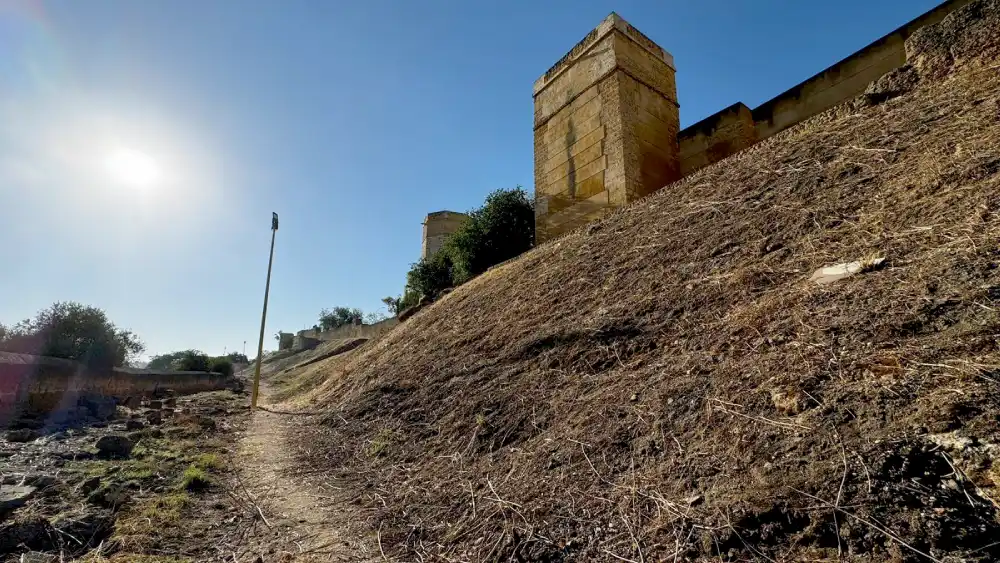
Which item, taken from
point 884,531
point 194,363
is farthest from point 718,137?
point 194,363

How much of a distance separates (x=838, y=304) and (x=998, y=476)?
1517 millimetres

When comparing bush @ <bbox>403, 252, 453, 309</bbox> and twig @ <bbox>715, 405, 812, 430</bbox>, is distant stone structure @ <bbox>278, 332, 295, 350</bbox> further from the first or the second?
twig @ <bbox>715, 405, 812, 430</bbox>

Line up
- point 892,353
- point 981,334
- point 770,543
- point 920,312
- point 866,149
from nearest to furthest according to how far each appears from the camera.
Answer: point 770,543
point 981,334
point 892,353
point 920,312
point 866,149

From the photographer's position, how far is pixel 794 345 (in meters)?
2.75

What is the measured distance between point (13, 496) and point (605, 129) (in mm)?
10855

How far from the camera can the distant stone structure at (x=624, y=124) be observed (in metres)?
9.50

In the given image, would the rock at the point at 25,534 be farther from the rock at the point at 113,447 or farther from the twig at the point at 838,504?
the twig at the point at 838,504

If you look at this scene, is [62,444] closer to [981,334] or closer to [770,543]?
[770,543]

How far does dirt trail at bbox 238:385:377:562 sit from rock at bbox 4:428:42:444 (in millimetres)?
3334

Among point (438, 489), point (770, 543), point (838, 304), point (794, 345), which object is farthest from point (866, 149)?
point (438, 489)

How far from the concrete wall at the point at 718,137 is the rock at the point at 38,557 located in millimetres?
11217

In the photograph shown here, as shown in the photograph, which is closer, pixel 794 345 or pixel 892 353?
pixel 892 353

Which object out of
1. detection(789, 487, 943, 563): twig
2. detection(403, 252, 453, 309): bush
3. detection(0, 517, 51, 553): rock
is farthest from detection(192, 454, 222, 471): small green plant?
detection(403, 252, 453, 309): bush

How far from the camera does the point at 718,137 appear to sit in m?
10.0
